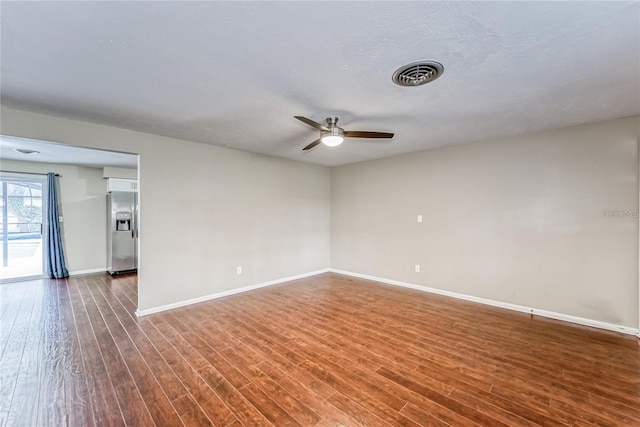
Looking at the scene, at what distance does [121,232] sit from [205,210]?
3558 millimetres

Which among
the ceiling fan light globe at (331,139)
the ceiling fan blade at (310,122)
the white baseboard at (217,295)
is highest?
the ceiling fan blade at (310,122)

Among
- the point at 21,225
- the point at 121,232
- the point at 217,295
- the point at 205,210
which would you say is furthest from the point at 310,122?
the point at 21,225

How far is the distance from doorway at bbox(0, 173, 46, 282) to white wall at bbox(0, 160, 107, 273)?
339 millimetres

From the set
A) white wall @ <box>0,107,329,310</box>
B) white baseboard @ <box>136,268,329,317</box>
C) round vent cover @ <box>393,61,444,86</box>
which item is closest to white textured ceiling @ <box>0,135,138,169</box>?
white wall @ <box>0,107,329,310</box>

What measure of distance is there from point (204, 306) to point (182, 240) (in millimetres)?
1023

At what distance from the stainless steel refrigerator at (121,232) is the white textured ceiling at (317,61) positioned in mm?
3904

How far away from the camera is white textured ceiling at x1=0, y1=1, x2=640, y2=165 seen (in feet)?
4.70

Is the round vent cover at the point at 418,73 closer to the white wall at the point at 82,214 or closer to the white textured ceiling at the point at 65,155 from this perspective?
the white textured ceiling at the point at 65,155

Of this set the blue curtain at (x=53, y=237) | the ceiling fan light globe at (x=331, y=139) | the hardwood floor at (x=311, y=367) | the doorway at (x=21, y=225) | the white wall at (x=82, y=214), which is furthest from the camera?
the white wall at (x=82, y=214)

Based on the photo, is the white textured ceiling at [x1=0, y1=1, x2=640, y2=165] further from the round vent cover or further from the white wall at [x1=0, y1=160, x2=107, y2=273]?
the white wall at [x1=0, y1=160, x2=107, y2=273]

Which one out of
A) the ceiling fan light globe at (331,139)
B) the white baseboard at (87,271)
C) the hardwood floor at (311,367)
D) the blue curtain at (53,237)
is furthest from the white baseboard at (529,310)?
the blue curtain at (53,237)

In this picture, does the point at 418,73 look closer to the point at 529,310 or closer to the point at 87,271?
the point at 529,310

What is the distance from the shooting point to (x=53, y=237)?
560cm

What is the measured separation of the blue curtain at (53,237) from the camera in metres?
5.60
